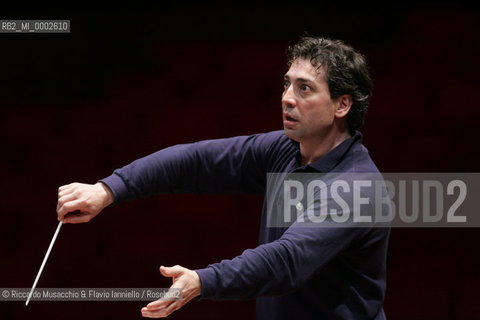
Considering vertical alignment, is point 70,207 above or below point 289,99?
below

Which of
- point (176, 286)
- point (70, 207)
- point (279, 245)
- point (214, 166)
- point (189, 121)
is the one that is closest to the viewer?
point (176, 286)

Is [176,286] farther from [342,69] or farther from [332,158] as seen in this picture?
[342,69]

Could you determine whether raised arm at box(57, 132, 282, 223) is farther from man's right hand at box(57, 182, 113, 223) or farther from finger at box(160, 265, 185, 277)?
finger at box(160, 265, 185, 277)

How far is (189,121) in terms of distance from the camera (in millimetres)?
2182

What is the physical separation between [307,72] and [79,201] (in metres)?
0.47

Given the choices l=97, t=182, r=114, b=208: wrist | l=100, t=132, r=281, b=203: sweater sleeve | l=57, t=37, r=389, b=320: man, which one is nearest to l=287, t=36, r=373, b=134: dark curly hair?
l=57, t=37, r=389, b=320: man

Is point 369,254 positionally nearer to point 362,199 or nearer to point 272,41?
point 362,199

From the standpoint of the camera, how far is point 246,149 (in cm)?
154

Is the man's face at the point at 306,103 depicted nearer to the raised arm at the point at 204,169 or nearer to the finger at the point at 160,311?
the raised arm at the point at 204,169

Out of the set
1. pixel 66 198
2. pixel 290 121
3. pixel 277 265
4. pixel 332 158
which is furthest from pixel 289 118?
pixel 66 198

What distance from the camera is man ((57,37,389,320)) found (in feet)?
4.29

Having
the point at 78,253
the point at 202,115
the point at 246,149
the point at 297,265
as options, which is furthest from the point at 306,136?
the point at 78,253

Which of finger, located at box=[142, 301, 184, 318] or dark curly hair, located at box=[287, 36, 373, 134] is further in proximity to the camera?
dark curly hair, located at box=[287, 36, 373, 134]

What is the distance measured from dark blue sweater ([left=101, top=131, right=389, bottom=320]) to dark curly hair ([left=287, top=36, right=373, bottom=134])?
58 mm
